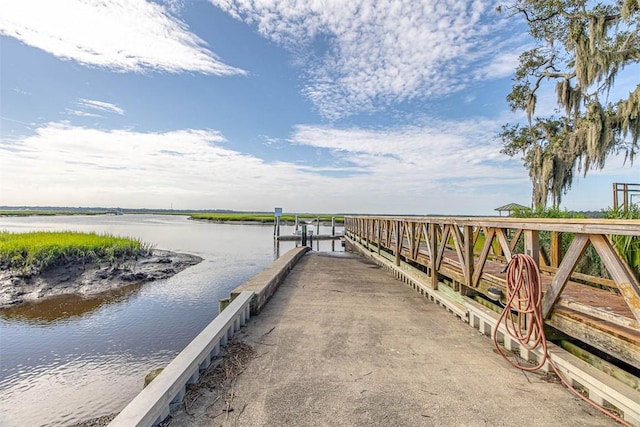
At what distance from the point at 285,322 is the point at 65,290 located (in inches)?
356

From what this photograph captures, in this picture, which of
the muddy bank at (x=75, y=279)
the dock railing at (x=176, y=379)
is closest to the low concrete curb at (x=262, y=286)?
the dock railing at (x=176, y=379)

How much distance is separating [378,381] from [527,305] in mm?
1582

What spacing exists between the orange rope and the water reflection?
8.92 meters

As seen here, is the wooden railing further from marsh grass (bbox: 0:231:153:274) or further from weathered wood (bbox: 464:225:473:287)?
marsh grass (bbox: 0:231:153:274)

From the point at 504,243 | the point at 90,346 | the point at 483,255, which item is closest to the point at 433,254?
the point at 483,255

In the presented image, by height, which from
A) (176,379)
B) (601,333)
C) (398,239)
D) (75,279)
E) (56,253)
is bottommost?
(75,279)

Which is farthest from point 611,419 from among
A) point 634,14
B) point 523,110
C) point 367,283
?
point 523,110

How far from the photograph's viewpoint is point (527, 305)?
3.11 metres

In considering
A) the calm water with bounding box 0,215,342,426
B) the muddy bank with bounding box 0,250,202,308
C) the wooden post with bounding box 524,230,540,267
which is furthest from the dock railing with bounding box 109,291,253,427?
the muddy bank with bounding box 0,250,202,308

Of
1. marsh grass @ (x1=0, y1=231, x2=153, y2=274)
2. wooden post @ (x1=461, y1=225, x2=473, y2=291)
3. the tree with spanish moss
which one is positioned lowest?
marsh grass @ (x1=0, y1=231, x2=153, y2=274)

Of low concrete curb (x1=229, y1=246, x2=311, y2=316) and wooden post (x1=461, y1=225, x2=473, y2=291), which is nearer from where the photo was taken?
wooden post (x1=461, y1=225, x2=473, y2=291)

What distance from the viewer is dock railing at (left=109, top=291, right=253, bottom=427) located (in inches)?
78.5

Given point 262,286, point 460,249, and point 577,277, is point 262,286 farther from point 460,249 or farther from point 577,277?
point 577,277

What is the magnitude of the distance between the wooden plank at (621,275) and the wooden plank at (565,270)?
0.46ft
